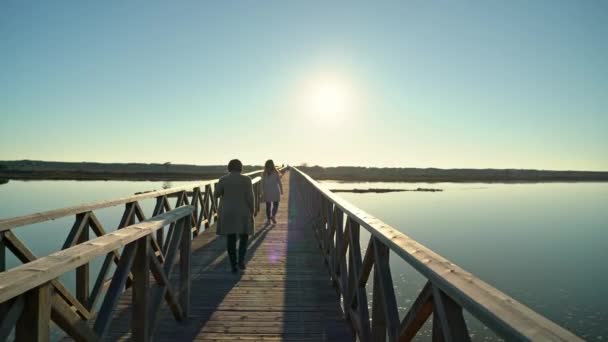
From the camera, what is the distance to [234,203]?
549 cm

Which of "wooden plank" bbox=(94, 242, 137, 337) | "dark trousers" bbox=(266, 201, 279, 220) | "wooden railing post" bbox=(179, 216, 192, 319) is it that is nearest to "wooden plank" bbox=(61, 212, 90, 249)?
"wooden railing post" bbox=(179, 216, 192, 319)

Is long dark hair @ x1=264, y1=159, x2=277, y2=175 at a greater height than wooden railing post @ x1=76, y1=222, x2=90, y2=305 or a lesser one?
greater

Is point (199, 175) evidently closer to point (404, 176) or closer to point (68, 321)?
point (404, 176)

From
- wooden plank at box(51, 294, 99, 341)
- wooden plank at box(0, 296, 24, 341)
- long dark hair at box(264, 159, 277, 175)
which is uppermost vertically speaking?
long dark hair at box(264, 159, 277, 175)

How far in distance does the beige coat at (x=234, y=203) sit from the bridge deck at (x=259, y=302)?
72cm

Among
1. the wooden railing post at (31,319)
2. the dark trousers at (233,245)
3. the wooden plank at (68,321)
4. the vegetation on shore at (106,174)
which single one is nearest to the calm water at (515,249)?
the dark trousers at (233,245)

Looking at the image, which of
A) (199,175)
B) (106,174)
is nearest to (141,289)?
(199,175)

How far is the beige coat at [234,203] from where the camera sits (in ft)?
17.9

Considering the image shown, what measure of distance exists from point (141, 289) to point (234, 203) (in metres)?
2.76

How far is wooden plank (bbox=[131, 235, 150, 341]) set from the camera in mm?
2697

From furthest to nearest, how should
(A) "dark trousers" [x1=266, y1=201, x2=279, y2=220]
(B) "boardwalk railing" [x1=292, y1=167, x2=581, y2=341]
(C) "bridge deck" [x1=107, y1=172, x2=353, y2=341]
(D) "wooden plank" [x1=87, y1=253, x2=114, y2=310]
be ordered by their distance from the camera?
(A) "dark trousers" [x1=266, y1=201, x2=279, y2=220]
(D) "wooden plank" [x1=87, y1=253, x2=114, y2=310]
(C) "bridge deck" [x1=107, y1=172, x2=353, y2=341]
(B) "boardwalk railing" [x1=292, y1=167, x2=581, y2=341]

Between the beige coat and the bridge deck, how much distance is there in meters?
0.72

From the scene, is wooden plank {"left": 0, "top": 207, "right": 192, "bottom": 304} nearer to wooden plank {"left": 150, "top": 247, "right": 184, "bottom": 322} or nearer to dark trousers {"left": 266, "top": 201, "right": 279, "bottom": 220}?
wooden plank {"left": 150, "top": 247, "right": 184, "bottom": 322}

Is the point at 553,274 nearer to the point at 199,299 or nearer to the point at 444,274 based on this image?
the point at 199,299
